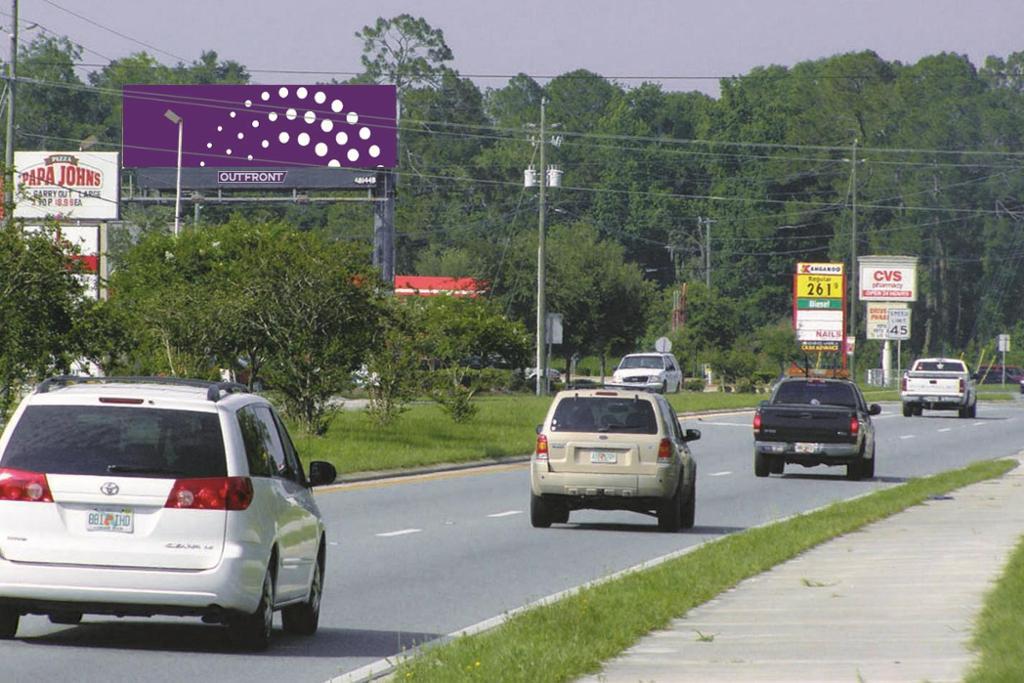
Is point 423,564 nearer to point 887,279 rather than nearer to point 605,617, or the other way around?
point 605,617

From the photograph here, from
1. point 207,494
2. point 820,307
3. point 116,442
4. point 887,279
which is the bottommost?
point 207,494

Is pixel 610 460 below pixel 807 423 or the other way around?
the other way around

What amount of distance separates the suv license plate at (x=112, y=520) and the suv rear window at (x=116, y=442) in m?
0.22

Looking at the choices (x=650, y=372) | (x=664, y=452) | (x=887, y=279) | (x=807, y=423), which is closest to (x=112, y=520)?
(x=664, y=452)

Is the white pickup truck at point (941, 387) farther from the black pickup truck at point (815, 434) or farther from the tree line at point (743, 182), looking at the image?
the tree line at point (743, 182)

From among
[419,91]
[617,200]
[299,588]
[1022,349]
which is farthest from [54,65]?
[299,588]

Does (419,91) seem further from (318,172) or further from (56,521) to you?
(56,521)

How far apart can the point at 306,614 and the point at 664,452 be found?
10.8 meters

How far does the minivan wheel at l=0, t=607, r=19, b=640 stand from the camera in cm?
1280

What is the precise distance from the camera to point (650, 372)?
7975 centimetres

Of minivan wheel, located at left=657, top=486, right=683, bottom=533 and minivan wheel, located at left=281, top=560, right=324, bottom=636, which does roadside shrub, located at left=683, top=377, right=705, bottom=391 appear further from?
minivan wheel, located at left=281, top=560, right=324, bottom=636

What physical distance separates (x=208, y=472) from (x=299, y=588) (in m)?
1.46

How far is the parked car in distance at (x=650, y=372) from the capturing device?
78.6 meters

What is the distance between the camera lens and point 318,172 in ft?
280
